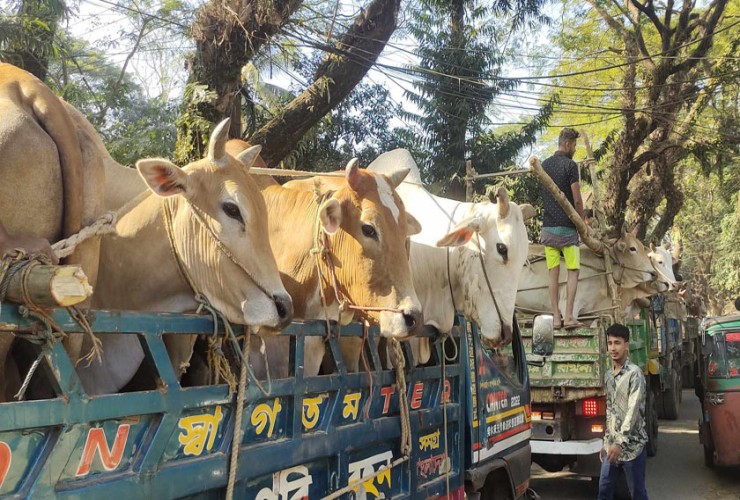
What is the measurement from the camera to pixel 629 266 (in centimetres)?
995

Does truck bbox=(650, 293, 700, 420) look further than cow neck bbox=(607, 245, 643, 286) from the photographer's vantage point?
Yes

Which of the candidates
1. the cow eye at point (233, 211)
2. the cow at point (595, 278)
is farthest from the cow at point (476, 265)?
the cow at point (595, 278)

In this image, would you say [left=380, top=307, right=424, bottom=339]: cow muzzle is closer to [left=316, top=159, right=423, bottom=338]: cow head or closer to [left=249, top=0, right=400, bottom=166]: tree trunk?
[left=316, top=159, right=423, bottom=338]: cow head

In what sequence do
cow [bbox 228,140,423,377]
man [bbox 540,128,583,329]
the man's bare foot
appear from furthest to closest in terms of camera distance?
1. man [bbox 540,128,583,329]
2. the man's bare foot
3. cow [bbox 228,140,423,377]

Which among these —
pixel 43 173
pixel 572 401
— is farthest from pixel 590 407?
pixel 43 173

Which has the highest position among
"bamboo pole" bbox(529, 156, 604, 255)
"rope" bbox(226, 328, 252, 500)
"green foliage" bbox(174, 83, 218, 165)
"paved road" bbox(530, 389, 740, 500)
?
"green foliage" bbox(174, 83, 218, 165)

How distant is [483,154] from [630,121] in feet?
11.9

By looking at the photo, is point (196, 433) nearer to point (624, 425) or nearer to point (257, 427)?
point (257, 427)

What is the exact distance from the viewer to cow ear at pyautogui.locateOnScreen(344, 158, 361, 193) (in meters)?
4.12

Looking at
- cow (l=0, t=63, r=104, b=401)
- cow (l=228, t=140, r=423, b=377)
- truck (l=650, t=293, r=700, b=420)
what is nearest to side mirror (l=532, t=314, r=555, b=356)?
cow (l=228, t=140, r=423, b=377)

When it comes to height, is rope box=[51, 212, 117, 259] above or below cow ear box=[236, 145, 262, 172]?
below

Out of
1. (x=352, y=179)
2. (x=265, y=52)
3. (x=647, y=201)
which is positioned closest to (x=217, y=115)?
(x=265, y=52)

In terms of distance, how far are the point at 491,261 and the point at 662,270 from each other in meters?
6.98

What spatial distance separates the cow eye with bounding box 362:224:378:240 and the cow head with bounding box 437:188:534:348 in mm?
1673
